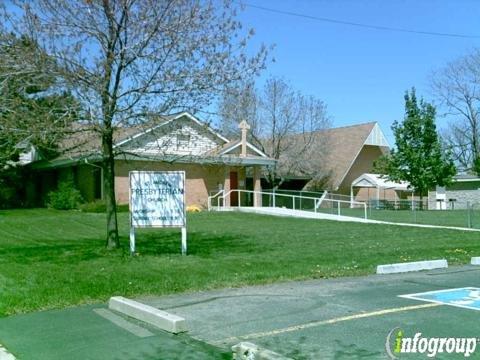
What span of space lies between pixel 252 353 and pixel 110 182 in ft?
28.2

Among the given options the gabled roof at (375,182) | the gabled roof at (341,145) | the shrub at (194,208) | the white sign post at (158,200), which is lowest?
the shrub at (194,208)

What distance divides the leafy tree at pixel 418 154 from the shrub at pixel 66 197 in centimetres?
2277

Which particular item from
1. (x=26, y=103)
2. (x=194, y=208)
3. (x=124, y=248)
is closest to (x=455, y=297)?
(x=124, y=248)

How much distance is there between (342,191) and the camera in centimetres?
4600

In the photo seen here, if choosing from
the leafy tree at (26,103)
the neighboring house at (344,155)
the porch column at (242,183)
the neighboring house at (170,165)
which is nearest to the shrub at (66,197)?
the neighboring house at (170,165)

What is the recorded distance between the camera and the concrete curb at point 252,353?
5316 mm

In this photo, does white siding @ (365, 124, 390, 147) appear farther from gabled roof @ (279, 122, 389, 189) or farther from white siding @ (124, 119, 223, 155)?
white siding @ (124, 119, 223, 155)

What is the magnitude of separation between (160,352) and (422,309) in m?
3.53

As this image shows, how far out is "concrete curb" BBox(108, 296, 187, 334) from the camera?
6.76m

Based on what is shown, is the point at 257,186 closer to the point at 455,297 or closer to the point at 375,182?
the point at 375,182

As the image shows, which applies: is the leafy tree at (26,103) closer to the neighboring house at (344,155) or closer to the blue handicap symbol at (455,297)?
the blue handicap symbol at (455,297)

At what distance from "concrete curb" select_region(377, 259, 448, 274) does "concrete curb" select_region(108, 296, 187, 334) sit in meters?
5.48

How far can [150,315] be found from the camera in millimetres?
7246

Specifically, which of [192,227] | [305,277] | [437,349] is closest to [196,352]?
[437,349]
